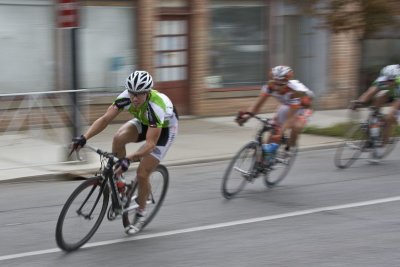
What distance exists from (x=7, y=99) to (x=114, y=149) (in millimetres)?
5314

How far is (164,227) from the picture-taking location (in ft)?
25.7

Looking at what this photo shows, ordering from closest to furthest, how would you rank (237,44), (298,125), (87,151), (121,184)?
(121,184) < (298,125) < (87,151) < (237,44)

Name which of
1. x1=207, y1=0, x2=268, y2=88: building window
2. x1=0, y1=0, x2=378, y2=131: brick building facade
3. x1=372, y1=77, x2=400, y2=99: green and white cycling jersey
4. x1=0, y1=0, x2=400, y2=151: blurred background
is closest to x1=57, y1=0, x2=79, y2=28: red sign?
x1=0, y1=0, x2=400, y2=151: blurred background

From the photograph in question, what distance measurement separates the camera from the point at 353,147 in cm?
1137

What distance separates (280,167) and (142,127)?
2959 millimetres

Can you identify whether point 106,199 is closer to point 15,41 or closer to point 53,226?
point 53,226

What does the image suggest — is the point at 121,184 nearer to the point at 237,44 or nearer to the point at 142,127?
the point at 142,127

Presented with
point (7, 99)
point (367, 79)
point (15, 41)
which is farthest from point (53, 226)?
point (367, 79)

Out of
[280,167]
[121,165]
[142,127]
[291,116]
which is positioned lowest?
[280,167]

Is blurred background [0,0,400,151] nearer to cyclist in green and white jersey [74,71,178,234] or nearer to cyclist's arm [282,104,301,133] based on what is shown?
cyclist's arm [282,104,301,133]

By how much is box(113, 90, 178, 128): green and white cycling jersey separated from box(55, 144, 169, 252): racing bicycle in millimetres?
518

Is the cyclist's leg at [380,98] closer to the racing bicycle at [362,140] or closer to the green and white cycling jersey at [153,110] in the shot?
the racing bicycle at [362,140]

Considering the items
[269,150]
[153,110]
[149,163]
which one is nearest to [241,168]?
[269,150]

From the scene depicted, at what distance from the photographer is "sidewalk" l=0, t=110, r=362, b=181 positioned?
1106 cm
